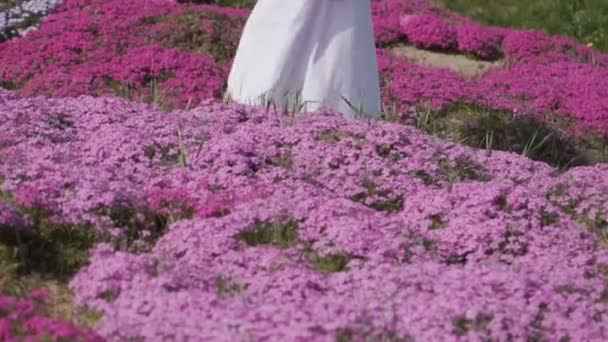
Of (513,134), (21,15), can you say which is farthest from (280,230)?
(21,15)

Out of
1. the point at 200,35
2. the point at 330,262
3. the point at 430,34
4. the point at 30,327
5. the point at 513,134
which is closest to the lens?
the point at 30,327

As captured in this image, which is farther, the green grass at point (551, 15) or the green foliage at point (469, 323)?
the green grass at point (551, 15)

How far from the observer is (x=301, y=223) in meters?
6.46

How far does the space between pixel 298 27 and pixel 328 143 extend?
1935 mm

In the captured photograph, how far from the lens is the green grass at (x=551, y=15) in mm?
18078

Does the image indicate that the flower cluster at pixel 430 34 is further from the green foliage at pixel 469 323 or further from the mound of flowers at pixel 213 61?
the green foliage at pixel 469 323

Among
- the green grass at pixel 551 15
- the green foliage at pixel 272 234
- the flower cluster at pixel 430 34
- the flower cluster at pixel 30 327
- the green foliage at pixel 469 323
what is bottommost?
the green grass at pixel 551 15

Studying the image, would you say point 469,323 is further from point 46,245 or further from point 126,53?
point 126,53

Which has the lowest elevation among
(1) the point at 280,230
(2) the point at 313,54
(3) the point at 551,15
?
(3) the point at 551,15

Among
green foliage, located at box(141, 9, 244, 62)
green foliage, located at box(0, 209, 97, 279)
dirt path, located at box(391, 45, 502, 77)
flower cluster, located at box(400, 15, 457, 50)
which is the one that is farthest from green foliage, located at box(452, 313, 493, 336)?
flower cluster, located at box(400, 15, 457, 50)

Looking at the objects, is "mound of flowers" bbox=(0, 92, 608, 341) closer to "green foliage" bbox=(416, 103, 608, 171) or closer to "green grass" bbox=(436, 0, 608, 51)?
"green foliage" bbox=(416, 103, 608, 171)

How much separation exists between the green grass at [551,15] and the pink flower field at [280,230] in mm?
8501

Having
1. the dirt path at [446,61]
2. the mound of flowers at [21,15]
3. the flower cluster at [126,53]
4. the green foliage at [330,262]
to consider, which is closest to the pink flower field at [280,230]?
the green foliage at [330,262]

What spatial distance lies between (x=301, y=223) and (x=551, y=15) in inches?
523
